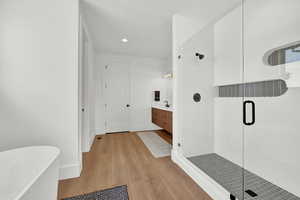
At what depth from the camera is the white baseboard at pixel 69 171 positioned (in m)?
1.68

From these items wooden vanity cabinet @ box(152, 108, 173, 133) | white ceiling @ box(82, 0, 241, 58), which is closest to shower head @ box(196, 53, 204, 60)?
white ceiling @ box(82, 0, 241, 58)

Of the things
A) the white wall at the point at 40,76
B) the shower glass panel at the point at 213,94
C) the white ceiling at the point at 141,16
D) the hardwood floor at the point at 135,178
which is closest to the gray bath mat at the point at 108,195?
the hardwood floor at the point at 135,178

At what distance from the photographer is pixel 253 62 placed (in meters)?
1.66

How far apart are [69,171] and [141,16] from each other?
267cm

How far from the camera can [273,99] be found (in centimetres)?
152

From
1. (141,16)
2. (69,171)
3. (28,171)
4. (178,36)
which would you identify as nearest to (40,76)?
(28,171)

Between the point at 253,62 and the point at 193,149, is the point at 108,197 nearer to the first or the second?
the point at 193,149

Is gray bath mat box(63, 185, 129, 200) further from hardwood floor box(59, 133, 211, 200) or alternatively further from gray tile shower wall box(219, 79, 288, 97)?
gray tile shower wall box(219, 79, 288, 97)

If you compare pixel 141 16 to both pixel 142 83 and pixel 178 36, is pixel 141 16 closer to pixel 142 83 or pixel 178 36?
pixel 178 36

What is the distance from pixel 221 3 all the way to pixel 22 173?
328 cm

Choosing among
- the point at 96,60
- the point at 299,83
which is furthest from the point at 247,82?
the point at 96,60

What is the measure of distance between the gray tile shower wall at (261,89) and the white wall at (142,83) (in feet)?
8.74

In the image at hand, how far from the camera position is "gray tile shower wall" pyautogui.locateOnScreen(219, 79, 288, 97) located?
4.78 feet

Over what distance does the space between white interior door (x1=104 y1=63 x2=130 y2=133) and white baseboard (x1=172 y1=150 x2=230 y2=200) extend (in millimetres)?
2430
